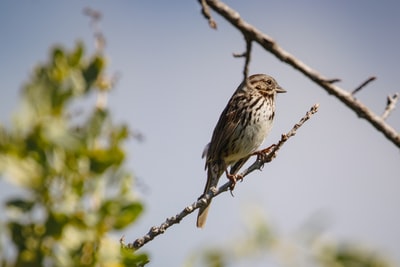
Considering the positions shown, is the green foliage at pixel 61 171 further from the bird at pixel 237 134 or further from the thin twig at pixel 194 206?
the bird at pixel 237 134

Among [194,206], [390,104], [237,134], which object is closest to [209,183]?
[237,134]

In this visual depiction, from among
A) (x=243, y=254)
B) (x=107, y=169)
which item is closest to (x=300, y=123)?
(x=243, y=254)

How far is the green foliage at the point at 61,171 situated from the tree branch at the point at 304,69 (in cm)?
117

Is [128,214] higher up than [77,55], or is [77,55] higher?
[77,55]

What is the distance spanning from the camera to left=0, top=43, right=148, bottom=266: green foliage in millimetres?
1134

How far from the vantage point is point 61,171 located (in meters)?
1.18

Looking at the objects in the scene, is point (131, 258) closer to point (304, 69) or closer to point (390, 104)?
point (304, 69)

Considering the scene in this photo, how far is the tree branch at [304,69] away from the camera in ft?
7.29

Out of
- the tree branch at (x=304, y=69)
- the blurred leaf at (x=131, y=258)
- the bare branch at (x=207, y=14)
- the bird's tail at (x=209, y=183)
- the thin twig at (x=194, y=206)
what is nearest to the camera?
the blurred leaf at (x=131, y=258)

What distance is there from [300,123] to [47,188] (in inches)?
144

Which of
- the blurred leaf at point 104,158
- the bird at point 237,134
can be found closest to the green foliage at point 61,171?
the blurred leaf at point 104,158

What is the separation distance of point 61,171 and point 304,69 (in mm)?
1300

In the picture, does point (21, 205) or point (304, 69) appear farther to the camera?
point (304, 69)

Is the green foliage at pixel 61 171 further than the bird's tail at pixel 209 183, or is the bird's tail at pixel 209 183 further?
the bird's tail at pixel 209 183
